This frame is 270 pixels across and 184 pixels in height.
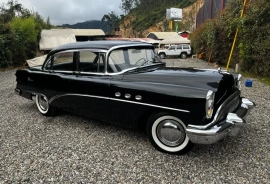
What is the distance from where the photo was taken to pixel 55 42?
20.8 m

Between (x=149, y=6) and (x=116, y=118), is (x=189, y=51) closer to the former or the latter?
(x=116, y=118)

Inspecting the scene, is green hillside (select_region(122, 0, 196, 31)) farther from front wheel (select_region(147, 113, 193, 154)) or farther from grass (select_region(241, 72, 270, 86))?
front wheel (select_region(147, 113, 193, 154))

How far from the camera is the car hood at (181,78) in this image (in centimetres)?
303

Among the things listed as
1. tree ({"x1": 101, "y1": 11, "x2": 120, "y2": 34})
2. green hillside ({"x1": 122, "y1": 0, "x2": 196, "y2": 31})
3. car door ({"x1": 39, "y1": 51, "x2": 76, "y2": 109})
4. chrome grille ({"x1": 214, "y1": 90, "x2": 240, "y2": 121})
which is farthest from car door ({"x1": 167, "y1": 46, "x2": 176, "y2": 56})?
tree ({"x1": 101, "y1": 11, "x2": 120, "y2": 34})

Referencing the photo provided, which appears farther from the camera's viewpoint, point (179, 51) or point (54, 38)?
point (179, 51)

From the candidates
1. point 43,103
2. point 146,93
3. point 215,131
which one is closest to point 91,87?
point 146,93

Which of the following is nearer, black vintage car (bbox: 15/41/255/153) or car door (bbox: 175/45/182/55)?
black vintage car (bbox: 15/41/255/153)

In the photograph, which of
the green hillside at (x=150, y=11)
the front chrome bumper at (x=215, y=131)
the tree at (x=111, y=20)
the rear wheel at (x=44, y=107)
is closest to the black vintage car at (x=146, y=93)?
the front chrome bumper at (x=215, y=131)

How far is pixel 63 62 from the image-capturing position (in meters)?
4.43

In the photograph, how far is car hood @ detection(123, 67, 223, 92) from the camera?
3.03 meters

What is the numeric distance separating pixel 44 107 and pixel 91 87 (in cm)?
184

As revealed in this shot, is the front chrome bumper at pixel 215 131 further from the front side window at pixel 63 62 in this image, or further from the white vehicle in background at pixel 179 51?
the white vehicle in background at pixel 179 51

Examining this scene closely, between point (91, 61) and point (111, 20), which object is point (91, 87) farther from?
point (111, 20)

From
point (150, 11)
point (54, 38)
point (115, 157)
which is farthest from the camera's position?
point (150, 11)
